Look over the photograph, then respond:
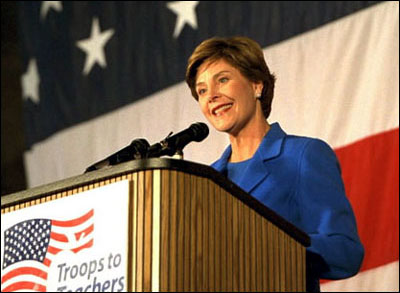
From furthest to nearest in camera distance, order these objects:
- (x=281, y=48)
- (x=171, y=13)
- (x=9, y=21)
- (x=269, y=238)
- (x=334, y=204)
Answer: (x=9, y=21), (x=171, y=13), (x=281, y=48), (x=334, y=204), (x=269, y=238)

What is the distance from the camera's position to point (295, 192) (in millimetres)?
2402

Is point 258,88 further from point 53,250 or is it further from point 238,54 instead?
point 53,250

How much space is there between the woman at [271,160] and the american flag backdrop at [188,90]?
1.50 metres

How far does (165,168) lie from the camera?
1.92m

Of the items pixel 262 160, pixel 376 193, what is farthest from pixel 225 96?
pixel 376 193

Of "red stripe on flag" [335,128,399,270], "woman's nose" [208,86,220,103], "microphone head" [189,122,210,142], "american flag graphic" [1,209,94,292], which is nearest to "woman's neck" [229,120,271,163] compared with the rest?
"woman's nose" [208,86,220,103]

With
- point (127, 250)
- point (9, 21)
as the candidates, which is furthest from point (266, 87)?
point (9, 21)

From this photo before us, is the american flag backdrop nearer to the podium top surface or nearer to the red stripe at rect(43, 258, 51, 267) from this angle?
the podium top surface

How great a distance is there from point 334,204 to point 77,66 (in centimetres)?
327

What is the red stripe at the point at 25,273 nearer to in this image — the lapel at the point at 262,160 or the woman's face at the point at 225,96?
the lapel at the point at 262,160

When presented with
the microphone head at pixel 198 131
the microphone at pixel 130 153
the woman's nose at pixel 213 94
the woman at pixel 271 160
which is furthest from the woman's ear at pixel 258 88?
the microphone at pixel 130 153

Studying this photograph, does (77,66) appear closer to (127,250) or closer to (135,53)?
(135,53)

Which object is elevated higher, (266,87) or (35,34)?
(35,34)

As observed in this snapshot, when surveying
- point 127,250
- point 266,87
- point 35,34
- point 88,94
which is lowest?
point 127,250
